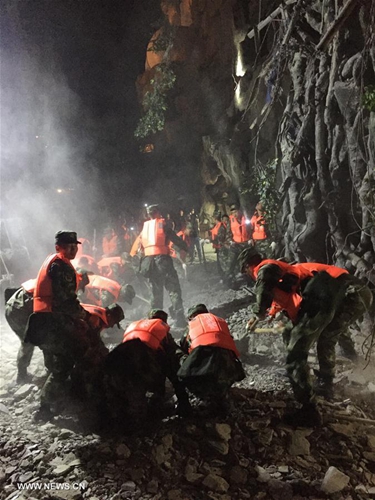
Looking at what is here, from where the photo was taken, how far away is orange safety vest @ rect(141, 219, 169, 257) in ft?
20.1

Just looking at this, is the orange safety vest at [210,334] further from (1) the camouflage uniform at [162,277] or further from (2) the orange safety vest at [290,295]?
(1) the camouflage uniform at [162,277]

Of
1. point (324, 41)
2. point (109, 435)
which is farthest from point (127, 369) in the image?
point (324, 41)

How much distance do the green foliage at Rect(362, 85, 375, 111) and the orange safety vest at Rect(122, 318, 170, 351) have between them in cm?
369

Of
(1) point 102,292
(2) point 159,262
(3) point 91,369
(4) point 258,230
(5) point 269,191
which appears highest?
(5) point 269,191

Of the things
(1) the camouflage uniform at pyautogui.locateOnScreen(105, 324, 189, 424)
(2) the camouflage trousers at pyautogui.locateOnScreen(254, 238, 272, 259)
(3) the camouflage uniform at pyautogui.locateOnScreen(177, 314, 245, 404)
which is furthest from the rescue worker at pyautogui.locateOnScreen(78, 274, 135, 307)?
(2) the camouflage trousers at pyautogui.locateOnScreen(254, 238, 272, 259)

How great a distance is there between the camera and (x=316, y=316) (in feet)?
10.4

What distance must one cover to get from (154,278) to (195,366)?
3442 millimetres

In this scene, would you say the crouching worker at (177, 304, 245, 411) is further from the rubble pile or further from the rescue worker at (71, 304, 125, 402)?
the rescue worker at (71, 304, 125, 402)

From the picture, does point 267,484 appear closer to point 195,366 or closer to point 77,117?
point 195,366

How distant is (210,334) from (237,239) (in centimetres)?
589

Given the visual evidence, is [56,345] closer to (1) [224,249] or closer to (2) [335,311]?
(2) [335,311]

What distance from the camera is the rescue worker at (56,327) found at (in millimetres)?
3324

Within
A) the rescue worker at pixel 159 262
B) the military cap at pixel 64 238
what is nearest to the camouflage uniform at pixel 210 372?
the military cap at pixel 64 238

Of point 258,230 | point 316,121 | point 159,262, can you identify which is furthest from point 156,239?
point 316,121
